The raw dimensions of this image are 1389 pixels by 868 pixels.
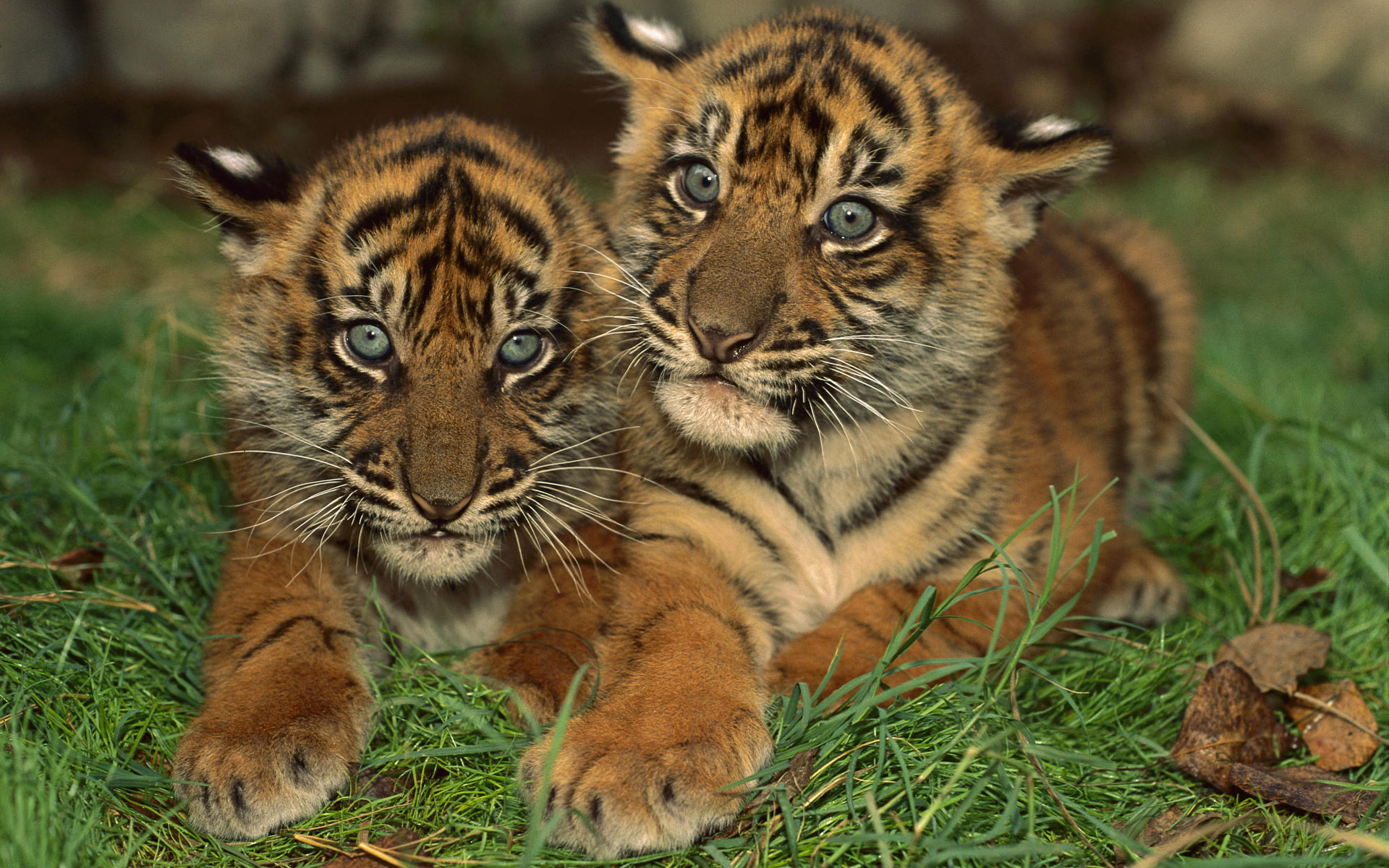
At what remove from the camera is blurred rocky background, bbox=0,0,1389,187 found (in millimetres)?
6816

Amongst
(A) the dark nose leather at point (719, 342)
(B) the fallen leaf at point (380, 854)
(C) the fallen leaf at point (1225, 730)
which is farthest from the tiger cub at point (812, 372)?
(C) the fallen leaf at point (1225, 730)

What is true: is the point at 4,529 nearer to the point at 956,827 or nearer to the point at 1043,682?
the point at 956,827

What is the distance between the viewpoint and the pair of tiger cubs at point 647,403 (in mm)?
2600

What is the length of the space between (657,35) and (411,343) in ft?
4.49

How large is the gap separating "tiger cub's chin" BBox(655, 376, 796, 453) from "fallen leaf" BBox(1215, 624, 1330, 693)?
1.36 metres

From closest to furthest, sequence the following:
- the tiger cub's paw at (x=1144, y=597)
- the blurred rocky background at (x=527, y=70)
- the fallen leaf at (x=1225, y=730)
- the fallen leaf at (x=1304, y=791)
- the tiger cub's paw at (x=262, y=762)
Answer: the tiger cub's paw at (x=262, y=762) → the fallen leaf at (x=1304, y=791) → the fallen leaf at (x=1225, y=730) → the tiger cub's paw at (x=1144, y=597) → the blurred rocky background at (x=527, y=70)

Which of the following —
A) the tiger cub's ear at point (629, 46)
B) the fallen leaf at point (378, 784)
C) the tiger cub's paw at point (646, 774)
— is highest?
the tiger cub's ear at point (629, 46)

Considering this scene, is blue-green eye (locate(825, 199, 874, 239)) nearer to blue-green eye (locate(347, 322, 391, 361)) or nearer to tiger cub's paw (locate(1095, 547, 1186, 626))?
blue-green eye (locate(347, 322, 391, 361))

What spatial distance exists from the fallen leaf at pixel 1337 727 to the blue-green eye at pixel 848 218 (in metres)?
1.69

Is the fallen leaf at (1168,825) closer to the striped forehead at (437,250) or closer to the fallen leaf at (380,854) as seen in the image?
the fallen leaf at (380,854)

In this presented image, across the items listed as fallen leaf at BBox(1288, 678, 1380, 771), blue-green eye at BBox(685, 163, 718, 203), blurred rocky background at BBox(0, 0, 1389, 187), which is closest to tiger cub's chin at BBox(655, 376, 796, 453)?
blue-green eye at BBox(685, 163, 718, 203)

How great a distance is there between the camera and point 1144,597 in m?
3.54

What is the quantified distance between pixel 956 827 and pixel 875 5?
7587 mm

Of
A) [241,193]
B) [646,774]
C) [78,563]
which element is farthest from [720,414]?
[78,563]
